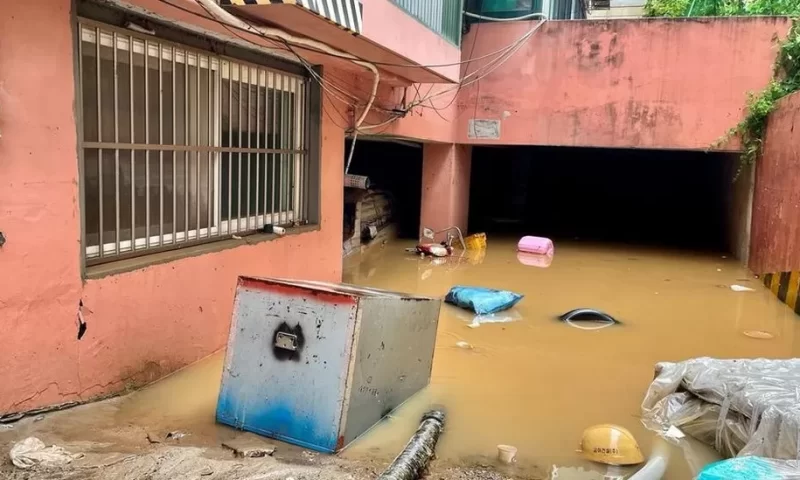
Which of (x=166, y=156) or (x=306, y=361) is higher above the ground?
(x=166, y=156)

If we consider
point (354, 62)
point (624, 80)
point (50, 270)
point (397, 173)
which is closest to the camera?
point (50, 270)

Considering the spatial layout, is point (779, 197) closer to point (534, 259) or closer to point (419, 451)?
point (534, 259)

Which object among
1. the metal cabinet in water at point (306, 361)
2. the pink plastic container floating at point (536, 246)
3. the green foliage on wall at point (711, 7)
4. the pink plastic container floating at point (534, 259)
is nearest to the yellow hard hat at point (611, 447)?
the metal cabinet in water at point (306, 361)

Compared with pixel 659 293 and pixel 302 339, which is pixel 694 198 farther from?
pixel 302 339

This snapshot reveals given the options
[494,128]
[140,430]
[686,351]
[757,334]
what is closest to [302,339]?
[140,430]

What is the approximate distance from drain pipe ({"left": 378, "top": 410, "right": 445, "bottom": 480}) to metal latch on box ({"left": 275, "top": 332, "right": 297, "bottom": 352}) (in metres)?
0.83

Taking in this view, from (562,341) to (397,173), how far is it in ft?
32.0

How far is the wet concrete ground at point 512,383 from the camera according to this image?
352cm

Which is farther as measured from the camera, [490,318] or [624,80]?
[624,80]

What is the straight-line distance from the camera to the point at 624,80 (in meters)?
11.1

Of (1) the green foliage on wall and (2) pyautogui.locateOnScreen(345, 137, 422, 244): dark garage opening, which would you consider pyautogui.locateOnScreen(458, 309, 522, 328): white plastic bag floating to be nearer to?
(2) pyautogui.locateOnScreen(345, 137, 422, 244): dark garage opening

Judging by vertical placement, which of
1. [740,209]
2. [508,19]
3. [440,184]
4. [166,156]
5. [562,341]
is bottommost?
[562,341]

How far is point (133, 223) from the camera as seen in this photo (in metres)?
4.61

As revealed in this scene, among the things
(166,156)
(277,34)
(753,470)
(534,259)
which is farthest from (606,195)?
(753,470)
